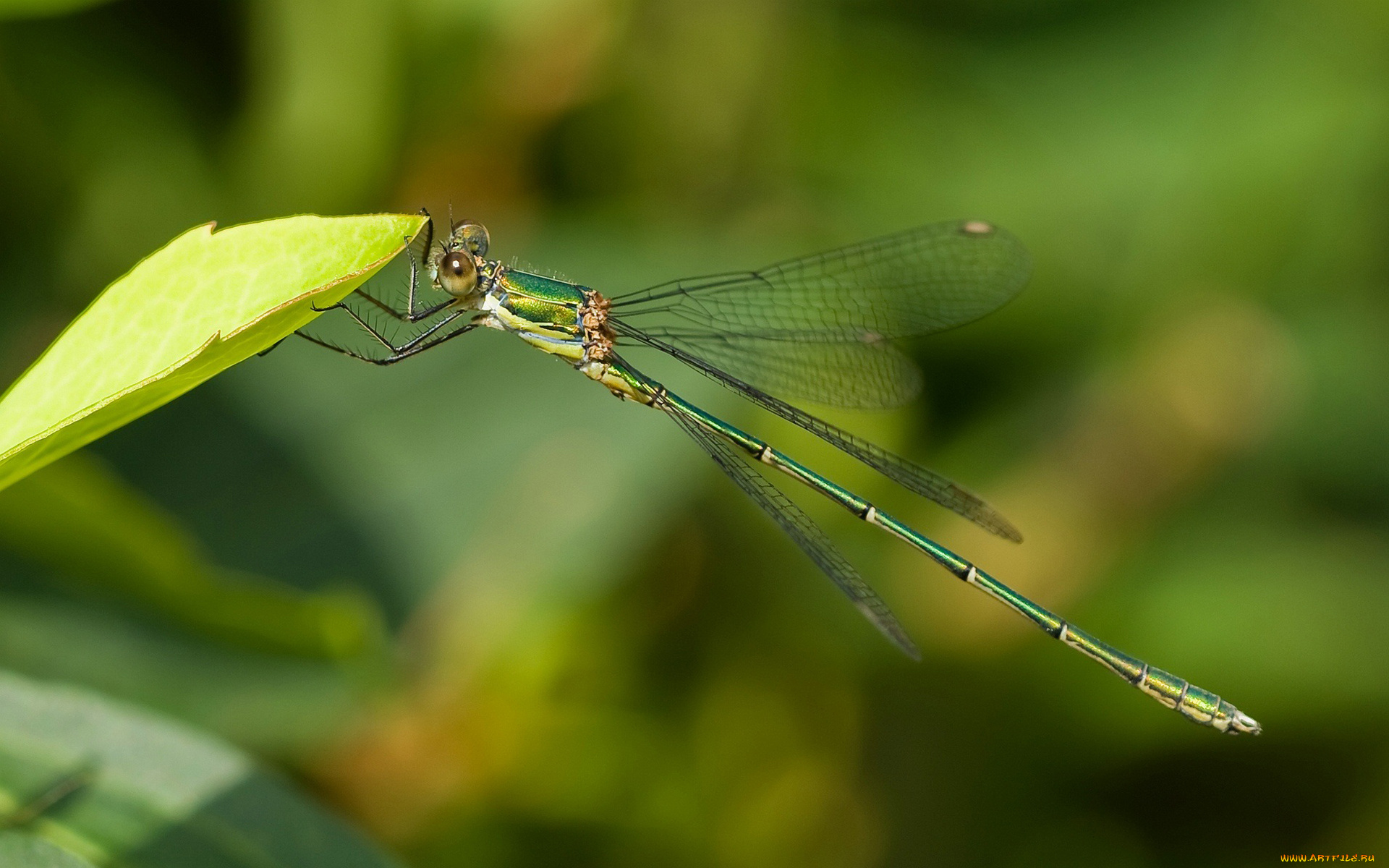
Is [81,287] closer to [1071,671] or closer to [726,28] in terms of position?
[726,28]

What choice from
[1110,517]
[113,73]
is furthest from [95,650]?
[1110,517]

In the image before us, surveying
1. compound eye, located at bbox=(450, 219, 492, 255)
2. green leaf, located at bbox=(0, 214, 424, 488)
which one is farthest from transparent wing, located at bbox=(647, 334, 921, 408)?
green leaf, located at bbox=(0, 214, 424, 488)

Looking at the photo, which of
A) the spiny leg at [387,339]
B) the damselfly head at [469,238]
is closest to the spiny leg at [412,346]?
the spiny leg at [387,339]

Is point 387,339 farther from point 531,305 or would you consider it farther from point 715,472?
point 715,472

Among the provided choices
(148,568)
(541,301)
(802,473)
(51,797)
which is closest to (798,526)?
(802,473)

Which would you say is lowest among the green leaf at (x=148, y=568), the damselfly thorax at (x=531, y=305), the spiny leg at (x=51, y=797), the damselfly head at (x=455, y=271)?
the spiny leg at (x=51, y=797)

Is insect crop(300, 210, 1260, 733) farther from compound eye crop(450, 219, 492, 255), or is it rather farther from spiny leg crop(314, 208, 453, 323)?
spiny leg crop(314, 208, 453, 323)

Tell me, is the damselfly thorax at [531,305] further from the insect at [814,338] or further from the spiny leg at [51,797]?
the spiny leg at [51,797]

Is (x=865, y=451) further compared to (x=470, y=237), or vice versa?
(x=865, y=451)
